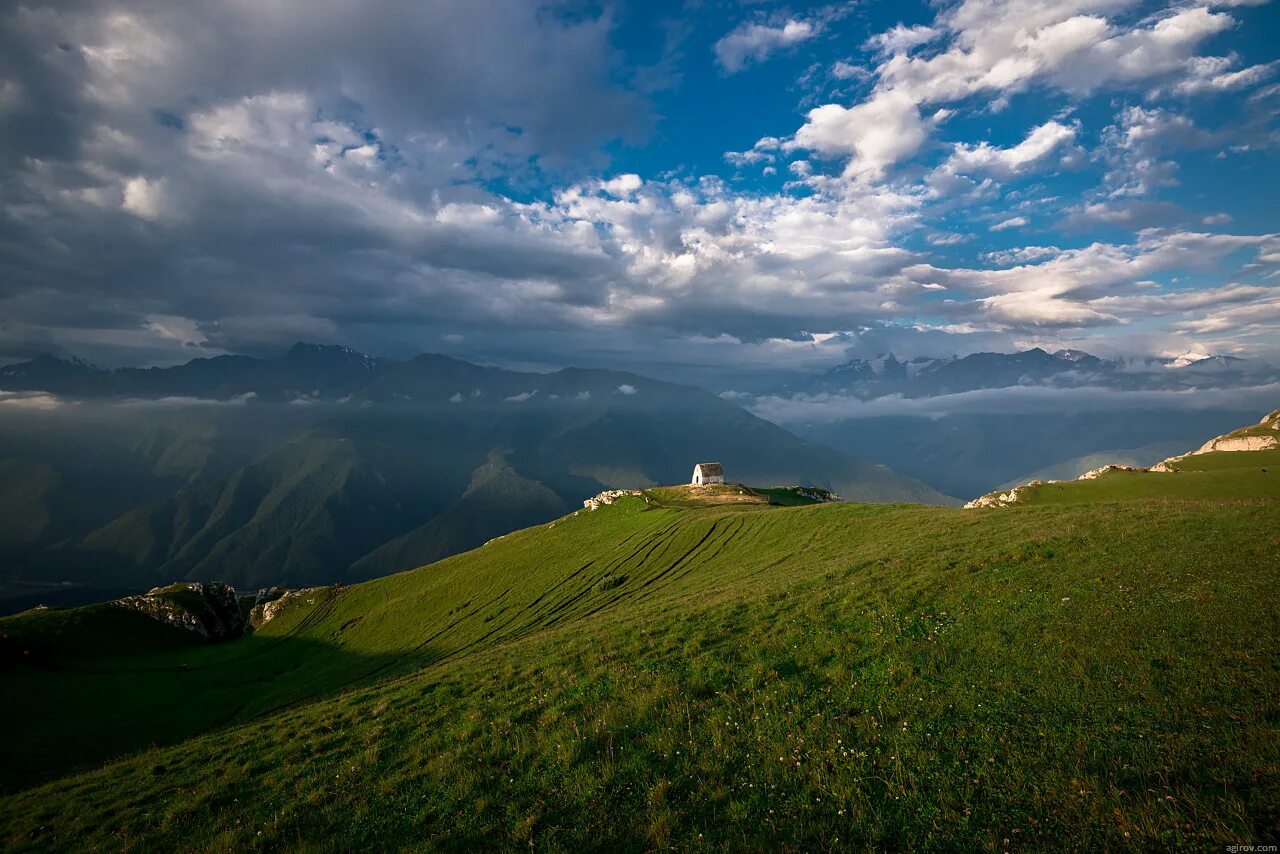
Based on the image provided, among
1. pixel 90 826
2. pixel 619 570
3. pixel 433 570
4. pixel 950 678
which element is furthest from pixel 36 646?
pixel 950 678

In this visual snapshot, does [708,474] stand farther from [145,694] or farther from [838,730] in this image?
Answer: [838,730]

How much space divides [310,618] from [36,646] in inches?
1103

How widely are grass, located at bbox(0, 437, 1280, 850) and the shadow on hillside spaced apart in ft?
28.2

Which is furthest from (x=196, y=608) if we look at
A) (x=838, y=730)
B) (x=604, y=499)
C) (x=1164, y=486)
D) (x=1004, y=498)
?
(x=1164, y=486)

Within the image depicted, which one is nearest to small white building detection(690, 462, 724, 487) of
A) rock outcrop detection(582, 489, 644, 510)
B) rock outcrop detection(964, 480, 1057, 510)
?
rock outcrop detection(582, 489, 644, 510)

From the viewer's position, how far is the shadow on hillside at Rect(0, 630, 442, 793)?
111ft

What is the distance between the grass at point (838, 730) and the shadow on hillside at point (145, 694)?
28.2 ft

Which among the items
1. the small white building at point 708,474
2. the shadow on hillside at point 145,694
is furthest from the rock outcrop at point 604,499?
the shadow on hillside at point 145,694

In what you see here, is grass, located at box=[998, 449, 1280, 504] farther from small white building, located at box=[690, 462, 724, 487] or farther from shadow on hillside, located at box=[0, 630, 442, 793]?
small white building, located at box=[690, 462, 724, 487]

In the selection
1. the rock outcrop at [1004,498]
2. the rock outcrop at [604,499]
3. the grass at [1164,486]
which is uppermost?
the grass at [1164,486]

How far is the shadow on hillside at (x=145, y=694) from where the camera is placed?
111 ft

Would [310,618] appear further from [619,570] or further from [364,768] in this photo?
[364,768]

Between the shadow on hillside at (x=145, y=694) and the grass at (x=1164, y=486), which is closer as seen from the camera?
the shadow on hillside at (x=145, y=694)

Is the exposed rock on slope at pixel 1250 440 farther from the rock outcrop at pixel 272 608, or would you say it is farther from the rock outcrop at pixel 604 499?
the rock outcrop at pixel 272 608
